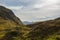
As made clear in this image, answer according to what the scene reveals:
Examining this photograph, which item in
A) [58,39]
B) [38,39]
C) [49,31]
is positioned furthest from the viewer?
[49,31]

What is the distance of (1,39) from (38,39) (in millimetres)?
46608

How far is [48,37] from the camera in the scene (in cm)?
15450

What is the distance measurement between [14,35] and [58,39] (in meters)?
58.2

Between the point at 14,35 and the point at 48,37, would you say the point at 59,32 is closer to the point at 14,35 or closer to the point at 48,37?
the point at 48,37

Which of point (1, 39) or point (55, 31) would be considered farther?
point (1, 39)

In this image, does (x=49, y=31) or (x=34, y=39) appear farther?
(x=49, y=31)

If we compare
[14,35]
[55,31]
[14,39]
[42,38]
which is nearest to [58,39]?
[42,38]

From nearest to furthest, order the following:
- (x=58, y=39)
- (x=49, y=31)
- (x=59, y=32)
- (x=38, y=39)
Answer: (x=58, y=39)
(x=38, y=39)
(x=59, y=32)
(x=49, y=31)

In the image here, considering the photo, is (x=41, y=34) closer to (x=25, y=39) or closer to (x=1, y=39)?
(x=25, y=39)

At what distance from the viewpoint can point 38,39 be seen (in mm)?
153750

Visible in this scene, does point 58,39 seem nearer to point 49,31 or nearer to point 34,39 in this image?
point 34,39

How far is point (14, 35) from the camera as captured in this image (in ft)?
605

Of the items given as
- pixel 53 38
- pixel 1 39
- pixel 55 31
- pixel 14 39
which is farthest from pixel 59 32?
pixel 1 39

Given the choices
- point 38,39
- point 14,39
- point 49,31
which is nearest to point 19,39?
point 14,39
